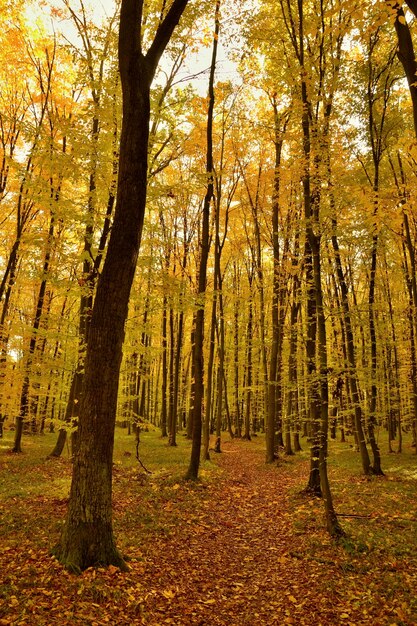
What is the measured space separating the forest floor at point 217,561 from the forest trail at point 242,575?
0.07 ft

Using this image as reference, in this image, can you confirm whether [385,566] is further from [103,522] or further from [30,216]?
[30,216]

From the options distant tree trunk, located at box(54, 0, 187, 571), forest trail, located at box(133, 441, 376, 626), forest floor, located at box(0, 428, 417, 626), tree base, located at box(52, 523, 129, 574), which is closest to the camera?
forest floor, located at box(0, 428, 417, 626)

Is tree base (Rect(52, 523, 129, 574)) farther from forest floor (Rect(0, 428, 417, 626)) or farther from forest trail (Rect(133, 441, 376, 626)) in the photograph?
forest trail (Rect(133, 441, 376, 626))

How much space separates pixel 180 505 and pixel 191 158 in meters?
15.8

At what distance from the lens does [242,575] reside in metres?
6.18

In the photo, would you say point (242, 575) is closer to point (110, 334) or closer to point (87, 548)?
point (87, 548)

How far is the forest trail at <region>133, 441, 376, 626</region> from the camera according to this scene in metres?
4.89

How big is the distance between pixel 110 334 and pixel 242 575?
4.39 metres

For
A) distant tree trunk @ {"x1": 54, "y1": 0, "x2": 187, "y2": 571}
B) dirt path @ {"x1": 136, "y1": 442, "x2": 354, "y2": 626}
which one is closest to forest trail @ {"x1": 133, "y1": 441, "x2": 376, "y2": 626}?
dirt path @ {"x1": 136, "y1": 442, "x2": 354, "y2": 626}

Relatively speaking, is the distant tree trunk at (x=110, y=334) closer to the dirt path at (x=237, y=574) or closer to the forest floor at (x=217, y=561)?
the forest floor at (x=217, y=561)

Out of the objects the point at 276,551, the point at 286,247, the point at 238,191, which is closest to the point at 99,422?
the point at 276,551

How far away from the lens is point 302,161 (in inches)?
346

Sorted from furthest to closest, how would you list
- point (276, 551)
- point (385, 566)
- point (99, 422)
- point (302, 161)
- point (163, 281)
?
point (163, 281) < point (302, 161) < point (276, 551) < point (385, 566) < point (99, 422)

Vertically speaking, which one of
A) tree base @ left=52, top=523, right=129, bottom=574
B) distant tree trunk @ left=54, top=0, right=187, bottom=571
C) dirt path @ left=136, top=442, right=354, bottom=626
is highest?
distant tree trunk @ left=54, top=0, right=187, bottom=571
